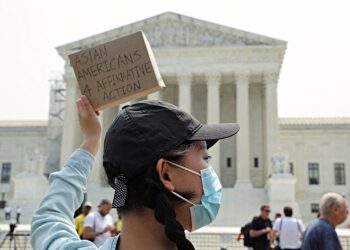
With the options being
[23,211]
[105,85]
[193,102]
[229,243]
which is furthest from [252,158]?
[105,85]

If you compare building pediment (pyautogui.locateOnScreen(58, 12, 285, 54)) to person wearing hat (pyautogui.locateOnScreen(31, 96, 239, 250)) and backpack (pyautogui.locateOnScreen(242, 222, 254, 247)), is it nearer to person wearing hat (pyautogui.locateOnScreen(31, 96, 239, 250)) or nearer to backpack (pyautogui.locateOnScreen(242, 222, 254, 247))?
backpack (pyautogui.locateOnScreen(242, 222, 254, 247))

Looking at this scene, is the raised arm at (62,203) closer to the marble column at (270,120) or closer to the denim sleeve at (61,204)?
the denim sleeve at (61,204)

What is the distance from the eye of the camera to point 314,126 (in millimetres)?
53000

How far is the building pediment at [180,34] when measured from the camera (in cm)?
4503

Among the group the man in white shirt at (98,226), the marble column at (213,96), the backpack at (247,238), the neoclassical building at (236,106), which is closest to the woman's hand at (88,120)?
the man in white shirt at (98,226)

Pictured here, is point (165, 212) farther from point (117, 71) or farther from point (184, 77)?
point (184, 77)

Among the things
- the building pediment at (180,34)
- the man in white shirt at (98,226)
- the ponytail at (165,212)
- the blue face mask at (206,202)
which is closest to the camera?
the ponytail at (165,212)

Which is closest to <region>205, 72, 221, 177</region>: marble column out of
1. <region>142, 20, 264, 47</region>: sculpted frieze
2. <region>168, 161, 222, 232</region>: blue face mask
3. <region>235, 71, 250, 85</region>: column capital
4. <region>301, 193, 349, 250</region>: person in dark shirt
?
<region>235, 71, 250, 85</region>: column capital

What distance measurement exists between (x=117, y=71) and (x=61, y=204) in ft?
2.24

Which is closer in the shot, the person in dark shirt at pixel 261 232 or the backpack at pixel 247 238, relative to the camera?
the person in dark shirt at pixel 261 232

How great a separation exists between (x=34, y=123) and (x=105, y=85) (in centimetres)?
5984

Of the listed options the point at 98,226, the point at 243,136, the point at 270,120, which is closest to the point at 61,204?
the point at 98,226

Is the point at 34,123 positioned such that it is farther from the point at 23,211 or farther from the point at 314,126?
the point at 314,126

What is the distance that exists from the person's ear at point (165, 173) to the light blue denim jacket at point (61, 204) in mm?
481
